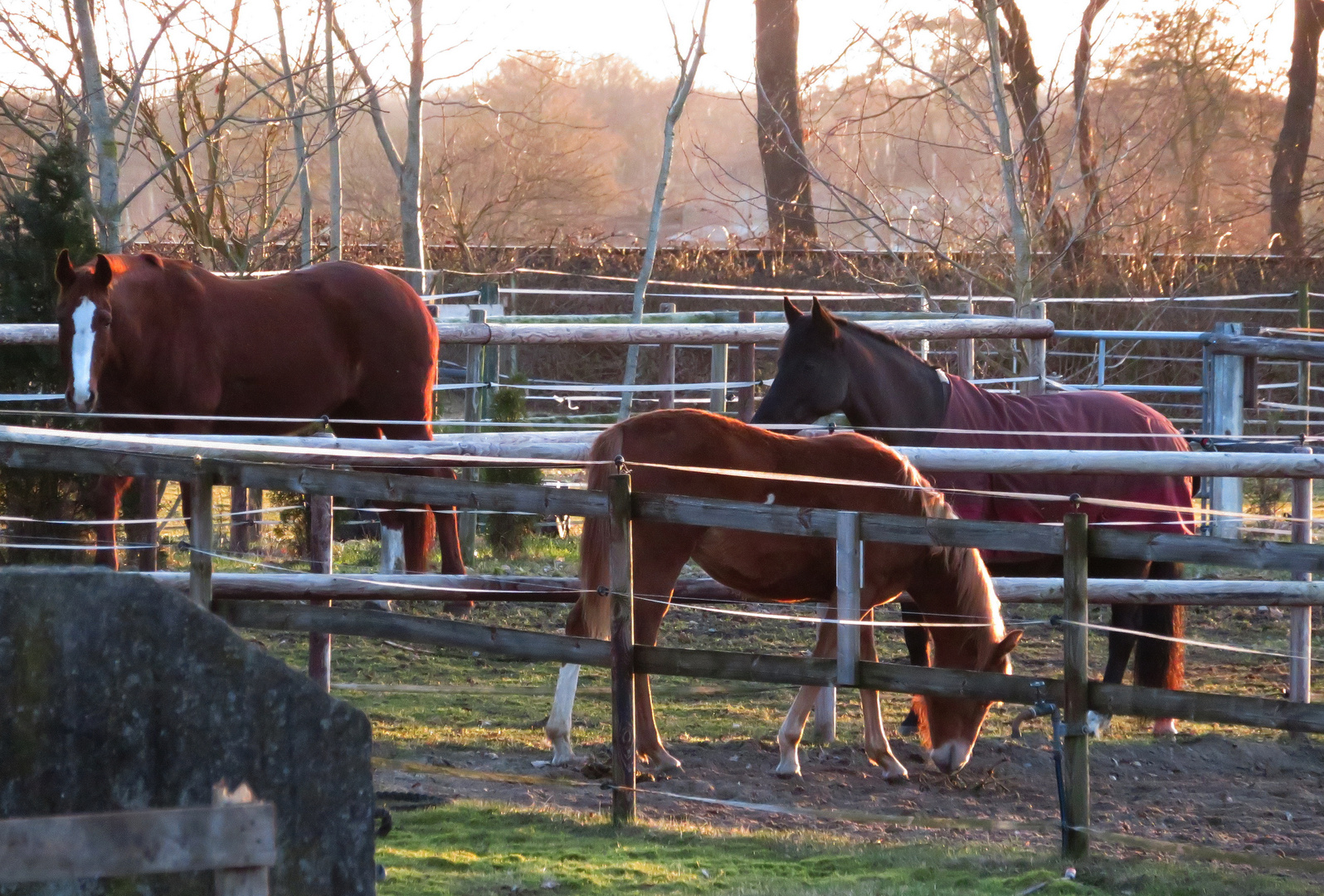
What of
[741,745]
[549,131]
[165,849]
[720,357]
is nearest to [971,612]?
[741,745]

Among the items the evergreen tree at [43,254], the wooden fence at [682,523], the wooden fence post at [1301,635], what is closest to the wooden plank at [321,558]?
the wooden fence at [682,523]

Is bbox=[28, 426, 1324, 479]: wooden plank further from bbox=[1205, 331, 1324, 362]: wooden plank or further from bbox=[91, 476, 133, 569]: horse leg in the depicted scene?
bbox=[1205, 331, 1324, 362]: wooden plank

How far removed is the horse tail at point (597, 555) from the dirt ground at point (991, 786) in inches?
20.9

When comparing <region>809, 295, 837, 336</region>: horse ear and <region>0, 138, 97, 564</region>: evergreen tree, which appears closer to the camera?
<region>809, 295, 837, 336</region>: horse ear

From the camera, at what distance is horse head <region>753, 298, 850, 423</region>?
600cm

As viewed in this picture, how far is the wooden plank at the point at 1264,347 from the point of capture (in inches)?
331

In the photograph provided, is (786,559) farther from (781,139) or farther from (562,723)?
(781,139)

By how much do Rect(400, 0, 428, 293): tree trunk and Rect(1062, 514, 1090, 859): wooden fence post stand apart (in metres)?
9.87

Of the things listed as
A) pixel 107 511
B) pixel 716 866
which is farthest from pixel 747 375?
pixel 716 866

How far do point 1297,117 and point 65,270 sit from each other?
73.7ft

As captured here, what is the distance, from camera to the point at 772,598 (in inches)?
196

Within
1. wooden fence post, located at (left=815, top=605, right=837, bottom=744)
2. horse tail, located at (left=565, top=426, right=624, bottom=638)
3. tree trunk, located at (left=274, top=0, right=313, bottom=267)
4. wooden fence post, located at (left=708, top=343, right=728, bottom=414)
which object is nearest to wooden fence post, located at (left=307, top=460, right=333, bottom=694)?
horse tail, located at (left=565, top=426, right=624, bottom=638)

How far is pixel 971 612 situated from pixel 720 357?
4.52 meters

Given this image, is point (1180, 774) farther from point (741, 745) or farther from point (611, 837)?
point (611, 837)
